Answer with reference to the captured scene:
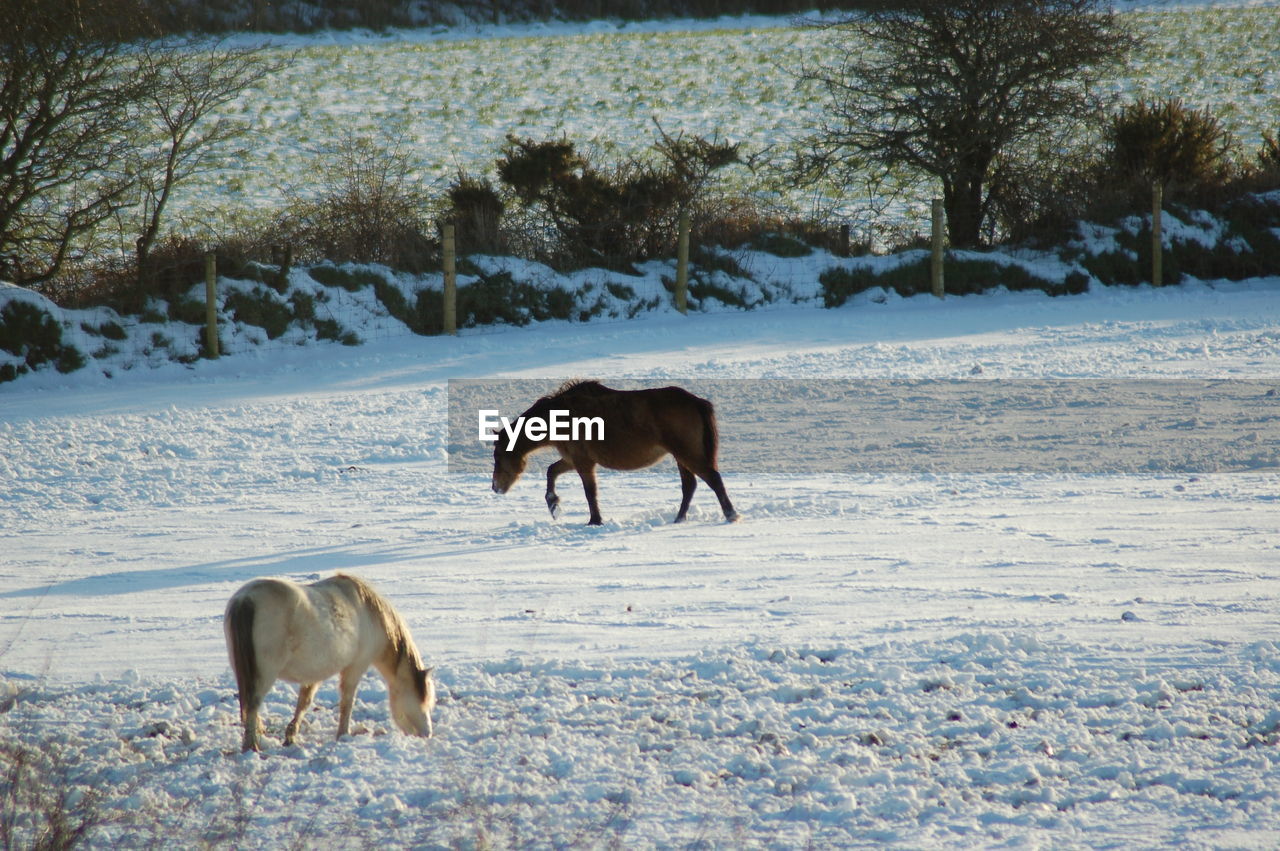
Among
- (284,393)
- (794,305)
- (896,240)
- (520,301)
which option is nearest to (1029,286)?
(896,240)

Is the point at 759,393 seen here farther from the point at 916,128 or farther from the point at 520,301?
the point at 916,128

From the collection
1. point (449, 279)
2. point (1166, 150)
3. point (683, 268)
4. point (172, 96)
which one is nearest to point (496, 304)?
point (449, 279)

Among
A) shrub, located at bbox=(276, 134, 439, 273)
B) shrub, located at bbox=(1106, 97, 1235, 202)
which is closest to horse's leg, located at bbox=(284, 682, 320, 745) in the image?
shrub, located at bbox=(276, 134, 439, 273)

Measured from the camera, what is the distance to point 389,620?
469 centimetres

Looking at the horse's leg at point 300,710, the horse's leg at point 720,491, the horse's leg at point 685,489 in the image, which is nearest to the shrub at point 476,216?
the horse's leg at point 685,489

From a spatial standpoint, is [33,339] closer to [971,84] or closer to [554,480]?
[554,480]

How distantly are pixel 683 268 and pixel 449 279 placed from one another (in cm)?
450

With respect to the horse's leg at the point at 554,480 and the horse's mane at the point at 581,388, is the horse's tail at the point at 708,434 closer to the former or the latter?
the horse's mane at the point at 581,388

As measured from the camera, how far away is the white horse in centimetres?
425

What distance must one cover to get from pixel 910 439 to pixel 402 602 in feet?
22.9

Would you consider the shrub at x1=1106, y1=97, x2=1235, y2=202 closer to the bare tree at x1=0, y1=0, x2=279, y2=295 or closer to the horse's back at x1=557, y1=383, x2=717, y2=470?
the bare tree at x1=0, y1=0, x2=279, y2=295

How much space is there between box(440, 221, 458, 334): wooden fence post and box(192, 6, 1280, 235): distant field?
29.7 ft

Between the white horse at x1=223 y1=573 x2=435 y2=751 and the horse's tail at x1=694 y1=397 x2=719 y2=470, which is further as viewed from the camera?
the horse's tail at x1=694 y1=397 x2=719 y2=470

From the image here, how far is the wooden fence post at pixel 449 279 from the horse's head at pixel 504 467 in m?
10.6
